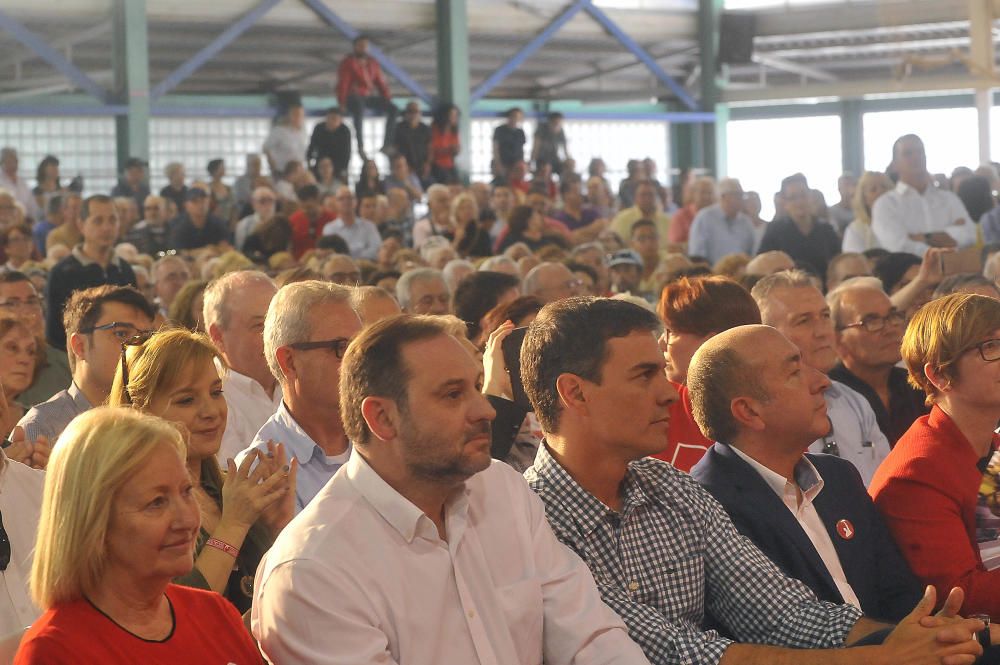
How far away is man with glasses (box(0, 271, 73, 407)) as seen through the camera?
6008mm

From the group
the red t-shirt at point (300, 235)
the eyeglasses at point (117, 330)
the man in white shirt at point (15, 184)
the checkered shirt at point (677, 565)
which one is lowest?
the checkered shirt at point (677, 565)

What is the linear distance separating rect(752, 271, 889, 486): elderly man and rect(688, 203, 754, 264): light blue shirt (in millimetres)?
6651

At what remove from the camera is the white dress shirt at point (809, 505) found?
3.47 m

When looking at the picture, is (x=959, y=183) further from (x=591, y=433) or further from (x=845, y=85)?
(x=591, y=433)

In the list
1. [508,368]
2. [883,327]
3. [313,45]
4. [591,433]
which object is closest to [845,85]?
→ [313,45]

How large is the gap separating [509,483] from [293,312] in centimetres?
119

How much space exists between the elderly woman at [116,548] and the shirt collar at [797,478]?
1.44 meters

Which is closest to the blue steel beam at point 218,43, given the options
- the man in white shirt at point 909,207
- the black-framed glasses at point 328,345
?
the man in white shirt at point 909,207

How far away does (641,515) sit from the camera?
315cm

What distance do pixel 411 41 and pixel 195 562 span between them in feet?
52.6

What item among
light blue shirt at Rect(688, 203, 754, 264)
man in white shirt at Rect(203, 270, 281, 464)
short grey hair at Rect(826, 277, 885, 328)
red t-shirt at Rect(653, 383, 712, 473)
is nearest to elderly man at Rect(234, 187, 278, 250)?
light blue shirt at Rect(688, 203, 754, 264)

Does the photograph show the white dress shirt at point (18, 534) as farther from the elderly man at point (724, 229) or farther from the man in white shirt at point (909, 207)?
the elderly man at point (724, 229)

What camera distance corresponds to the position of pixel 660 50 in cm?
2023

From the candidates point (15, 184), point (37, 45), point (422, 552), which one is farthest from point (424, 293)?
point (37, 45)
